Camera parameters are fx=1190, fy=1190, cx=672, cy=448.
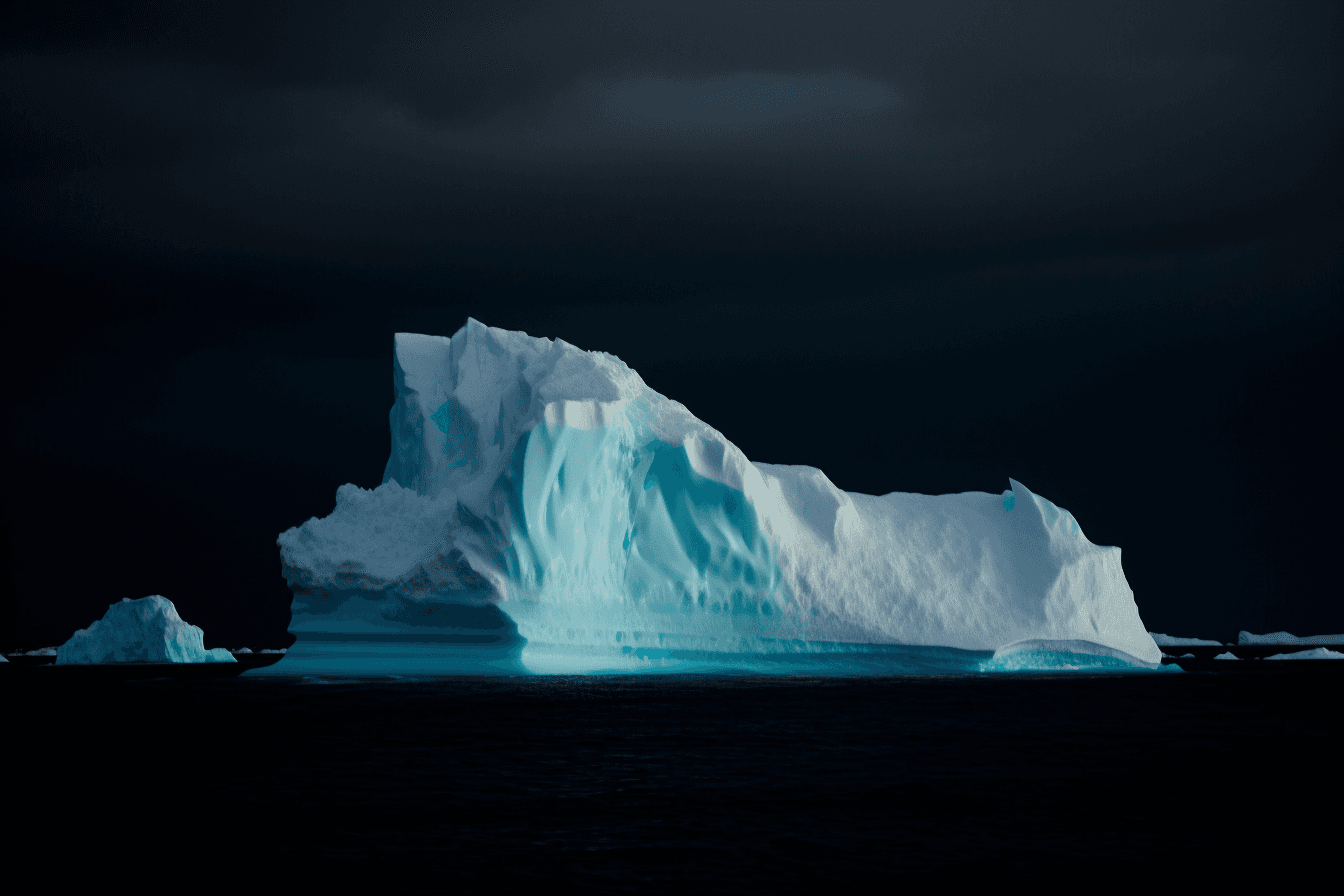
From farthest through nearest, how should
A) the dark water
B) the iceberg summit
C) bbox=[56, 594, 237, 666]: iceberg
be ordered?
1. bbox=[56, 594, 237, 666]: iceberg
2. the iceberg summit
3. the dark water

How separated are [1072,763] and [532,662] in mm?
13559

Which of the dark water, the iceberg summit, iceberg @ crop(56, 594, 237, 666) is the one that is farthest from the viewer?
iceberg @ crop(56, 594, 237, 666)

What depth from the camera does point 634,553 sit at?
2658cm

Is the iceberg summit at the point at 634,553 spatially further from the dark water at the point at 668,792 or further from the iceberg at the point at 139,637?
the iceberg at the point at 139,637

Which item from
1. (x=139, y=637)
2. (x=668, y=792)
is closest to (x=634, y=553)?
(x=668, y=792)

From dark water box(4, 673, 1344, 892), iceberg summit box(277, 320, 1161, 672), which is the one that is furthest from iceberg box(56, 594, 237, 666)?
dark water box(4, 673, 1344, 892)

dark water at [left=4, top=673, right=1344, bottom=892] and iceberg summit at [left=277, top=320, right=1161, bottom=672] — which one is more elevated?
iceberg summit at [left=277, top=320, right=1161, bottom=672]

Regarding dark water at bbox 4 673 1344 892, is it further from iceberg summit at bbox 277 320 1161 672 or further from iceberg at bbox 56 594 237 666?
iceberg at bbox 56 594 237 666

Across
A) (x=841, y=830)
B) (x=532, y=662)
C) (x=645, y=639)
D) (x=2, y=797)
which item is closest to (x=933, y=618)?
(x=645, y=639)

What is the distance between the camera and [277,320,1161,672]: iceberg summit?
2447 centimetres

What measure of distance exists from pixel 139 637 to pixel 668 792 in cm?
3601

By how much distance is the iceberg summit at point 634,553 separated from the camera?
24469mm

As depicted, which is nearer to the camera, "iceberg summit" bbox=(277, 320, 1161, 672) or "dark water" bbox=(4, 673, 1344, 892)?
"dark water" bbox=(4, 673, 1344, 892)

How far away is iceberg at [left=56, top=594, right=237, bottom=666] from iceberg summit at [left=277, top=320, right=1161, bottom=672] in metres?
16.4
